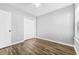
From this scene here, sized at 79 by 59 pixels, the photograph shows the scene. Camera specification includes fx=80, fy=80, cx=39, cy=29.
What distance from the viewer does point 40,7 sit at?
128cm

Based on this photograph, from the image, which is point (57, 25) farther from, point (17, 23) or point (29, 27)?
point (17, 23)

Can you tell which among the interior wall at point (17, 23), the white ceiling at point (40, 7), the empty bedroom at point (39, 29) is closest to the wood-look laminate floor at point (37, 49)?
the empty bedroom at point (39, 29)

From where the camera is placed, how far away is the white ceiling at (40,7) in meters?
1.24

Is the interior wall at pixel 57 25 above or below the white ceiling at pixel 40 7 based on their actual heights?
below

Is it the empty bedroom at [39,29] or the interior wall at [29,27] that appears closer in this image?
the empty bedroom at [39,29]

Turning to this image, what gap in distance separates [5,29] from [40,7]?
0.66m

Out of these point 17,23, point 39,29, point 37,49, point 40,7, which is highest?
point 40,7

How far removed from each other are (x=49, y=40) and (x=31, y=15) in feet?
1.69

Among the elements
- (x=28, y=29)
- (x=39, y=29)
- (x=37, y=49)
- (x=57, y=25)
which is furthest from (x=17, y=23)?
(x=57, y=25)

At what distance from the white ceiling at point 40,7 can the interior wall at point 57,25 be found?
0.06m

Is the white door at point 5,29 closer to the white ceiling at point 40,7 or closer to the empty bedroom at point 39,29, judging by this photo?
the empty bedroom at point 39,29

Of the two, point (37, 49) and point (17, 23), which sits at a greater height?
point (17, 23)

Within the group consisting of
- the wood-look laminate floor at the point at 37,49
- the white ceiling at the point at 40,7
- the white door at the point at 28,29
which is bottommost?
the wood-look laminate floor at the point at 37,49

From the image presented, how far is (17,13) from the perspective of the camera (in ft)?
4.19
